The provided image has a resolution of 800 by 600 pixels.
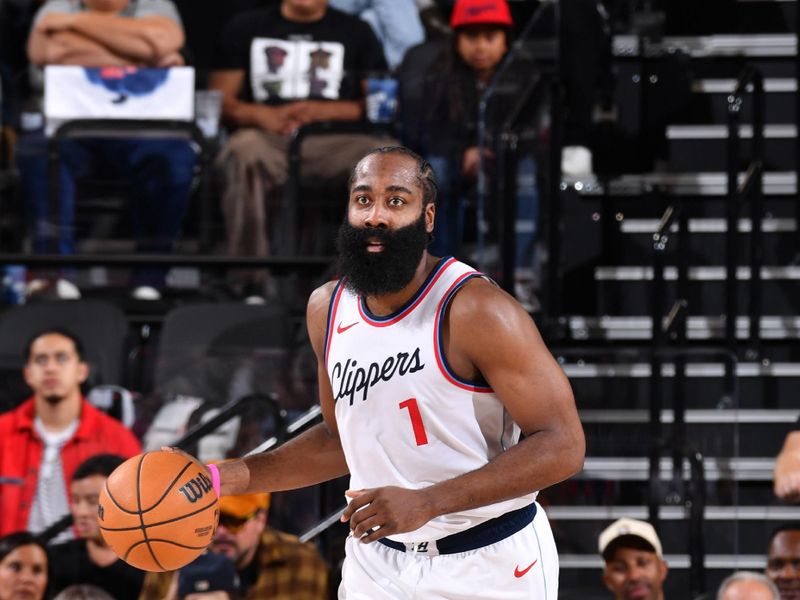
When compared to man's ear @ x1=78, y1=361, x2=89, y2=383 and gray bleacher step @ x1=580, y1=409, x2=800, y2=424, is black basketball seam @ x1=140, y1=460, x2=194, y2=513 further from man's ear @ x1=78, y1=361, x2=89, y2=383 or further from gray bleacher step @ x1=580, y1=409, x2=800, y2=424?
man's ear @ x1=78, y1=361, x2=89, y2=383

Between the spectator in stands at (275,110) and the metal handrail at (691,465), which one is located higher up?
the spectator in stands at (275,110)

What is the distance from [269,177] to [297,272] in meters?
0.55

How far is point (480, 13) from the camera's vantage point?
8.56 meters

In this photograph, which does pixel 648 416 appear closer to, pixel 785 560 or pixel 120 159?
pixel 785 560

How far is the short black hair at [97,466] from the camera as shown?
22.2 ft

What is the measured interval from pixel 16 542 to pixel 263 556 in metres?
1.10

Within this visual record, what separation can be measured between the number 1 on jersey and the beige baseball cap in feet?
9.68

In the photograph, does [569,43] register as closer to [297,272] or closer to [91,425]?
[297,272]

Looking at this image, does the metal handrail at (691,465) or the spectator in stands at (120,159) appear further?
the spectator in stands at (120,159)

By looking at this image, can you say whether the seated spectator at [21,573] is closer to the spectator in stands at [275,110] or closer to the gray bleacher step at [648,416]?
the spectator in stands at [275,110]

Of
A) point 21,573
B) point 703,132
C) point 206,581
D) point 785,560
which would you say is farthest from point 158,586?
point 703,132

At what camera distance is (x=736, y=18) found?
32.3ft

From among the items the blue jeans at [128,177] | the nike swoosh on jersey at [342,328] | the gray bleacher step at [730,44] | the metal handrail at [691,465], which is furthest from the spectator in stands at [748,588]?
the gray bleacher step at [730,44]

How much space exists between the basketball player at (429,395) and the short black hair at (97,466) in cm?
285
